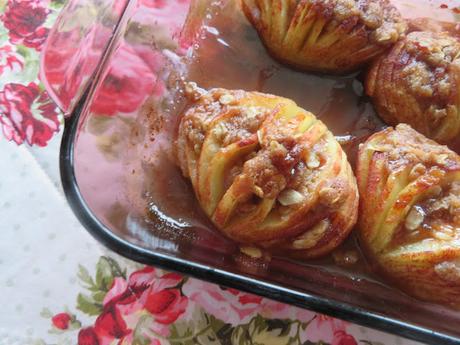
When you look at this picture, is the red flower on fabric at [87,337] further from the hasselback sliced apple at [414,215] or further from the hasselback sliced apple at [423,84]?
the hasselback sliced apple at [423,84]

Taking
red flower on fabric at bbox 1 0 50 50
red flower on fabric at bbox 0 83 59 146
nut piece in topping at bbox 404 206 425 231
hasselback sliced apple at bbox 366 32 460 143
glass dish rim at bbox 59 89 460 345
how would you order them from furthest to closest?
1. red flower on fabric at bbox 1 0 50 50
2. red flower on fabric at bbox 0 83 59 146
3. hasselback sliced apple at bbox 366 32 460 143
4. nut piece in topping at bbox 404 206 425 231
5. glass dish rim at bbox 59 89 460 345

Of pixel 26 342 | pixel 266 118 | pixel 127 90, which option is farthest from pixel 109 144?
pixel 26 342

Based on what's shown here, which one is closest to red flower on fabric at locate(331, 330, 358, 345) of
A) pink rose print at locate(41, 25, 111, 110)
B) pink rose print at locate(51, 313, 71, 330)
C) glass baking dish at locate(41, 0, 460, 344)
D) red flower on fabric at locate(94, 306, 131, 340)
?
glass baking dish at locate(41, 0, 460, 344)

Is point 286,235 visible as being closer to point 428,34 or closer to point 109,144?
point 109,144

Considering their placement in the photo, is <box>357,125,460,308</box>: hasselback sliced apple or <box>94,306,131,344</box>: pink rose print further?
<box>94,306,131,344</box>: pink rose print

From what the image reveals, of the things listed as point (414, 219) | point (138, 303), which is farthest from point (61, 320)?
point (414, 219)

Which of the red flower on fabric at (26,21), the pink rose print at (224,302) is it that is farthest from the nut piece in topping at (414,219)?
the red flower on fabric at (26,21)

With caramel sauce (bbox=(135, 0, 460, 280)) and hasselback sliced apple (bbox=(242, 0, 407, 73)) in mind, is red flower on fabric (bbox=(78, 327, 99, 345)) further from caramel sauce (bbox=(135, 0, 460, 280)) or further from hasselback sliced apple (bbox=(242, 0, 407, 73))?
hasselback sliced apple (bbox=(242, 0, 407, 73))
